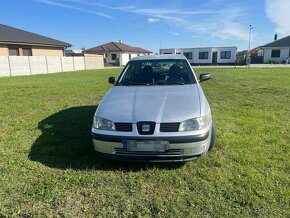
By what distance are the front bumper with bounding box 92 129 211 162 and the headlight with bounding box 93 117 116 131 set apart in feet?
0.37

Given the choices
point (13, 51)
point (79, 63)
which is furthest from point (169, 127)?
point (79, 63)

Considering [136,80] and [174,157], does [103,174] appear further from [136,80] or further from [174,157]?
[136,80]

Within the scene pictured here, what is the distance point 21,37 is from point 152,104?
92.3ft

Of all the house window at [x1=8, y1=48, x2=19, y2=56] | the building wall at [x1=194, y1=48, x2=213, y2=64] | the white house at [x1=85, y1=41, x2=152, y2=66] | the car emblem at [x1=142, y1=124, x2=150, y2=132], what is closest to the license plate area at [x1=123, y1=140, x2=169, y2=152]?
the car emblem at [x1=142, y1=124, x2=150, y2=132]

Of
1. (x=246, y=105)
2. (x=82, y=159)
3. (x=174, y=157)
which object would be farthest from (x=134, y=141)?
(x=246, y=105)

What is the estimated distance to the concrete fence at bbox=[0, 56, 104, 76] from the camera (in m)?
20.9

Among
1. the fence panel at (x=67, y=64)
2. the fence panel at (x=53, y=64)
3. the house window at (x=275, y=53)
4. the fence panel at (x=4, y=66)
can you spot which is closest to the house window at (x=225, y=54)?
the house window at (x=275, y=53)

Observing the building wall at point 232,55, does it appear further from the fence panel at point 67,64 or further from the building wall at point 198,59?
the fence panel at point 67,64

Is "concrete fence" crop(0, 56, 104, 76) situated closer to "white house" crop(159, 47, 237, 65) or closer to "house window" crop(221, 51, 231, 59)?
"white house" crop(159, 47, 237, 65)

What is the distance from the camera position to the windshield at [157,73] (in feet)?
15.6

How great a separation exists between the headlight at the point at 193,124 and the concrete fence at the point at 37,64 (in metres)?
21.0

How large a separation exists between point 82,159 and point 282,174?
2789 millimetres

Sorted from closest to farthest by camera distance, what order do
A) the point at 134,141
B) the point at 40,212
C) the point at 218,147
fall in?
the point at 40,212 < the point at 134,141 < the point at 218,147

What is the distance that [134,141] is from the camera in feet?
10.6
